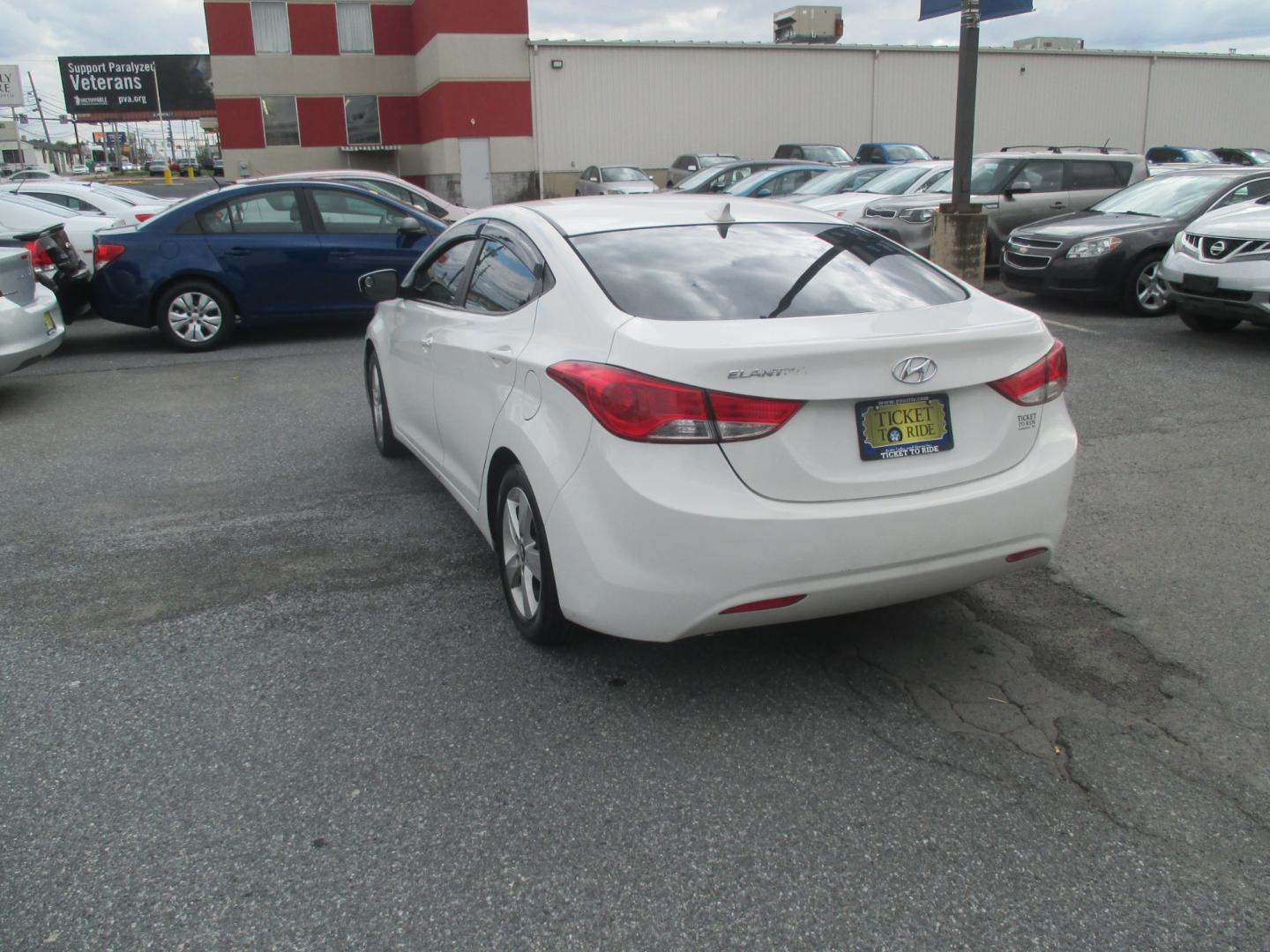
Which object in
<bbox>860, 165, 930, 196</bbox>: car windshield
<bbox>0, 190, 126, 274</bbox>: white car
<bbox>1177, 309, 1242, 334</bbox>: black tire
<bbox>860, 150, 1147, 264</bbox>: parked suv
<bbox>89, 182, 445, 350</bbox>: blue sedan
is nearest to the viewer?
<bbox>1177, 309, 1242, 334</bbox>: black tire

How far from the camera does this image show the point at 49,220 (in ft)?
41.7

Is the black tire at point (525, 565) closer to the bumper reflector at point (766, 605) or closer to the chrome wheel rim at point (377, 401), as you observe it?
the bumper reflector at point (766, 605)

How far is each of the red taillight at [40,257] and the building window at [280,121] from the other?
3325 cm

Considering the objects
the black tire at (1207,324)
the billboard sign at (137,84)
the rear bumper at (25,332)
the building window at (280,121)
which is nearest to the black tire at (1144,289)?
the black tire at (1207,324)

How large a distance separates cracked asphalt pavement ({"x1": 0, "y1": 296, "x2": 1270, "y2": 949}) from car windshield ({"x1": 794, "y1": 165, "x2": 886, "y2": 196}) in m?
12.1

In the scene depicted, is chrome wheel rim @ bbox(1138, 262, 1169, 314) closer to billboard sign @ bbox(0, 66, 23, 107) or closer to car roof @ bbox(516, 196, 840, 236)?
car roof @ bbox(516, 196, 840, 236)

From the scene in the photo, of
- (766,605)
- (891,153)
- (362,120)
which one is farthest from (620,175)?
(766,605)

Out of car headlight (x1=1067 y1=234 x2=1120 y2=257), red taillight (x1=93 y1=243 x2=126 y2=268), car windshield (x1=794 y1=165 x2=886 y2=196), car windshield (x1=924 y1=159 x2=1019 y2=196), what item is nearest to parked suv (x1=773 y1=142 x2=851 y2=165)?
car windshield (x1=794 y1=165 x2=886 y2=196)

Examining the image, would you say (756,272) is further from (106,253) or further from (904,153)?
(904,153)

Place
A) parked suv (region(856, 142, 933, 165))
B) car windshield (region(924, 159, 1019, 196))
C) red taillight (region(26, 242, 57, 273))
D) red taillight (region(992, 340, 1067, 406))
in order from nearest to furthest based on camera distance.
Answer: red taillight (region(992, 340, 1067, 406)), red taillight (region(26, 242, 57, 273)), car windshield (region(924, 159, 1019, 196)), parked suv (region(856, 142, 933, 165))

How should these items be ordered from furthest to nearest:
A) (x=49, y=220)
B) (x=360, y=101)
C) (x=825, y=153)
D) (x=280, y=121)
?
(x=360, y=101), (x=280, y=121), (x=825, y=153), (x=49, y=220)

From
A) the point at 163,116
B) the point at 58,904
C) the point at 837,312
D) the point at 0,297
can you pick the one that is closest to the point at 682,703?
the point at 837,312

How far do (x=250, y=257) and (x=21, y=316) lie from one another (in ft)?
8.27

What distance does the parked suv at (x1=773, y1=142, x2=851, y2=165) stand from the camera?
27234mm
